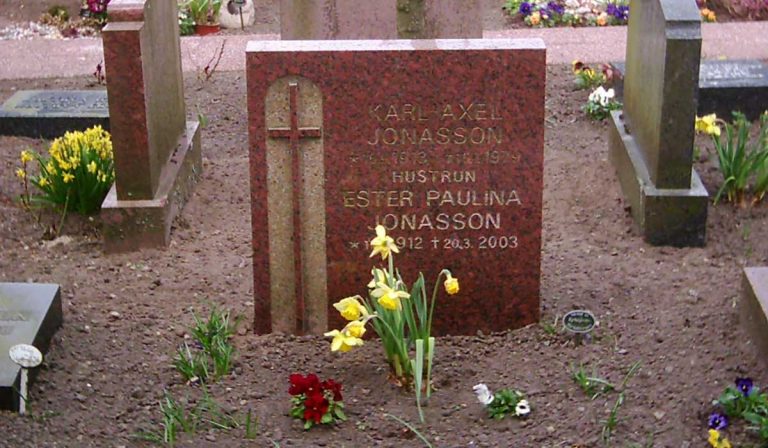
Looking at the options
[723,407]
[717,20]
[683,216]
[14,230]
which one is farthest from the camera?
[717,20]

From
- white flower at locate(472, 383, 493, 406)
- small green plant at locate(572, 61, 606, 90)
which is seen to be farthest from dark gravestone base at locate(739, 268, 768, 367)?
small green plant at locate(572, 61, 606, 90)

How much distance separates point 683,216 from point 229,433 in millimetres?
2746

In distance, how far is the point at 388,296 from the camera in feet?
14.3

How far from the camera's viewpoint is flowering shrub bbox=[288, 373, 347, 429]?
4387 mm

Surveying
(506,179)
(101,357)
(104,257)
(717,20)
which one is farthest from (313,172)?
(717,20)

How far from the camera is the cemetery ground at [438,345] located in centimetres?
439

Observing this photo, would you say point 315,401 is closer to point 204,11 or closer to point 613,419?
point 613,419

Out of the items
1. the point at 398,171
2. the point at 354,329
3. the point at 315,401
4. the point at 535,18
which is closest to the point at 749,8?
the point at 535,18

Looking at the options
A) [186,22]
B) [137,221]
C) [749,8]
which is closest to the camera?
[137,221]

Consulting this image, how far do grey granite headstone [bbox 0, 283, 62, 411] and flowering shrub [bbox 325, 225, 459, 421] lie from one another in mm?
1169

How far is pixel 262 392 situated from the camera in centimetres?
469

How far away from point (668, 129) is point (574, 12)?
5.07 m

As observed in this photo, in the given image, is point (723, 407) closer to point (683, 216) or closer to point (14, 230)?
point (683, 216)

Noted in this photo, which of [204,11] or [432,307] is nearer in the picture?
[432,307]
